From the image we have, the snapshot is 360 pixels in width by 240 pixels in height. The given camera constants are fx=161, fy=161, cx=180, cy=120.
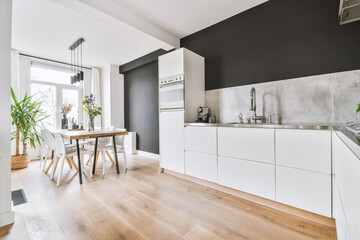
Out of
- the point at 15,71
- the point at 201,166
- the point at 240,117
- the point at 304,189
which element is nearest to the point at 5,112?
the point at 201,166

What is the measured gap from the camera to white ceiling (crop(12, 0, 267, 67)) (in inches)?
94.8

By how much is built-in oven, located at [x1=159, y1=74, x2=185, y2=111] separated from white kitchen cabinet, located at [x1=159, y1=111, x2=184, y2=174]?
13 cm

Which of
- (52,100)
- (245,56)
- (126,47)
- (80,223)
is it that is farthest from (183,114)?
(52,100)

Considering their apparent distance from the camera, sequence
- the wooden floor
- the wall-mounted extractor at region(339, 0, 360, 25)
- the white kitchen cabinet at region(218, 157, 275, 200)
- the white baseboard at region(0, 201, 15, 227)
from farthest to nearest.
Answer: the white kitchen cabinet at region(218, 157, 275, 200), the white baseboard at region(0, 201, 15, 227), the wooden floor, the wall-mounted extractor at region(339, 0, 360, 25)

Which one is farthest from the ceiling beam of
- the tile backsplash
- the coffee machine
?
the tile backsplash

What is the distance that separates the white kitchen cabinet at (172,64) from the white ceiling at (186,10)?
0.63 metres

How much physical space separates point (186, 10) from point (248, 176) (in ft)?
8.76

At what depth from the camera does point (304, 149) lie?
5.11 ft

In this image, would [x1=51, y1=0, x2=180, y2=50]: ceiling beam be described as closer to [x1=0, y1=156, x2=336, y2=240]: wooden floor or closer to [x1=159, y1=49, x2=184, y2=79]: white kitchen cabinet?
[x1=159, y1=49, x2=184, y2=79]: white kitchen cabinet

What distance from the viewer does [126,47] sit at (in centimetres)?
392

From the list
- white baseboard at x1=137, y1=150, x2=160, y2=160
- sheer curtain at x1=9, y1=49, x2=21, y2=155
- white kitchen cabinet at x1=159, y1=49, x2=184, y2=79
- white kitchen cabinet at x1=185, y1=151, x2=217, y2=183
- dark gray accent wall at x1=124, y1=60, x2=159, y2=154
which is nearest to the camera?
white kitchen cabinet at x1=185, y1=151, x2=217, y2=183

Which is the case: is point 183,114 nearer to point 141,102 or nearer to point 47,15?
point 141,102

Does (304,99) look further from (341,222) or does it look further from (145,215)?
(145,215)

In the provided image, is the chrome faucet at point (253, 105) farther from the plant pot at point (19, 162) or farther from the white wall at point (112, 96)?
the plant pot at point (19, 162)
